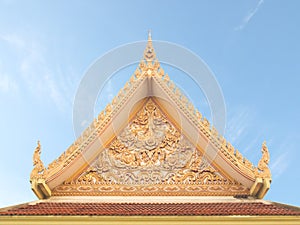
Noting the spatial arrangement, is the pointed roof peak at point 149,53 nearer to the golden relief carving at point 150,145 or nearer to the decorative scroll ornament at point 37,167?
the golden relief carving at point 150,145

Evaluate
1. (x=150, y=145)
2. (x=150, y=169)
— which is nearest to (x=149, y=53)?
(x=150, y=145)

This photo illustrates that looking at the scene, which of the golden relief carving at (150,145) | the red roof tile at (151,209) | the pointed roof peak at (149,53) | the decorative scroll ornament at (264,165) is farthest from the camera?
the pointed roof peak at (149,53)

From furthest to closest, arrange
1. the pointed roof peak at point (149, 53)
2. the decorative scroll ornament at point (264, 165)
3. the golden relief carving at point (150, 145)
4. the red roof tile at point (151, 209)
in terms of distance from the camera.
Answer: the pointed roof peak at point (149, 53), the golden relief carving at point (150, 145), the decorative scroll ornament at point (264, 165), the red roof tile at point (151, 209)

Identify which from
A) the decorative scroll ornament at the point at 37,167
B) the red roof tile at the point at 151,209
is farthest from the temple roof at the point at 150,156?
the red roof tile at the point at 151,209

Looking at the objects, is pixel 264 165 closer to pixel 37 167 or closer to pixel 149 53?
pixel 149 53

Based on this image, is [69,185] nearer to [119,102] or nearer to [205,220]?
[119,102]

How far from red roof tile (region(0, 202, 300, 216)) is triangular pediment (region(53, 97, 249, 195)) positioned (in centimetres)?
48

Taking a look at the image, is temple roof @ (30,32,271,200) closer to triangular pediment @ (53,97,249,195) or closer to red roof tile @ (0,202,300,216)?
triangular pediment @ (53,97,249,195)

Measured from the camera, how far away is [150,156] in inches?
228

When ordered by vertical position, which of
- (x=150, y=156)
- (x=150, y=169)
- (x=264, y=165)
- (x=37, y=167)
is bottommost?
(x=37, y=167)

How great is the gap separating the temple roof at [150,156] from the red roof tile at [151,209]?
0.44 metres

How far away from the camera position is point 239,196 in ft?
17.6

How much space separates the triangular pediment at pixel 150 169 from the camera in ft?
17.8

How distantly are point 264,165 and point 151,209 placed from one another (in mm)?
1869
